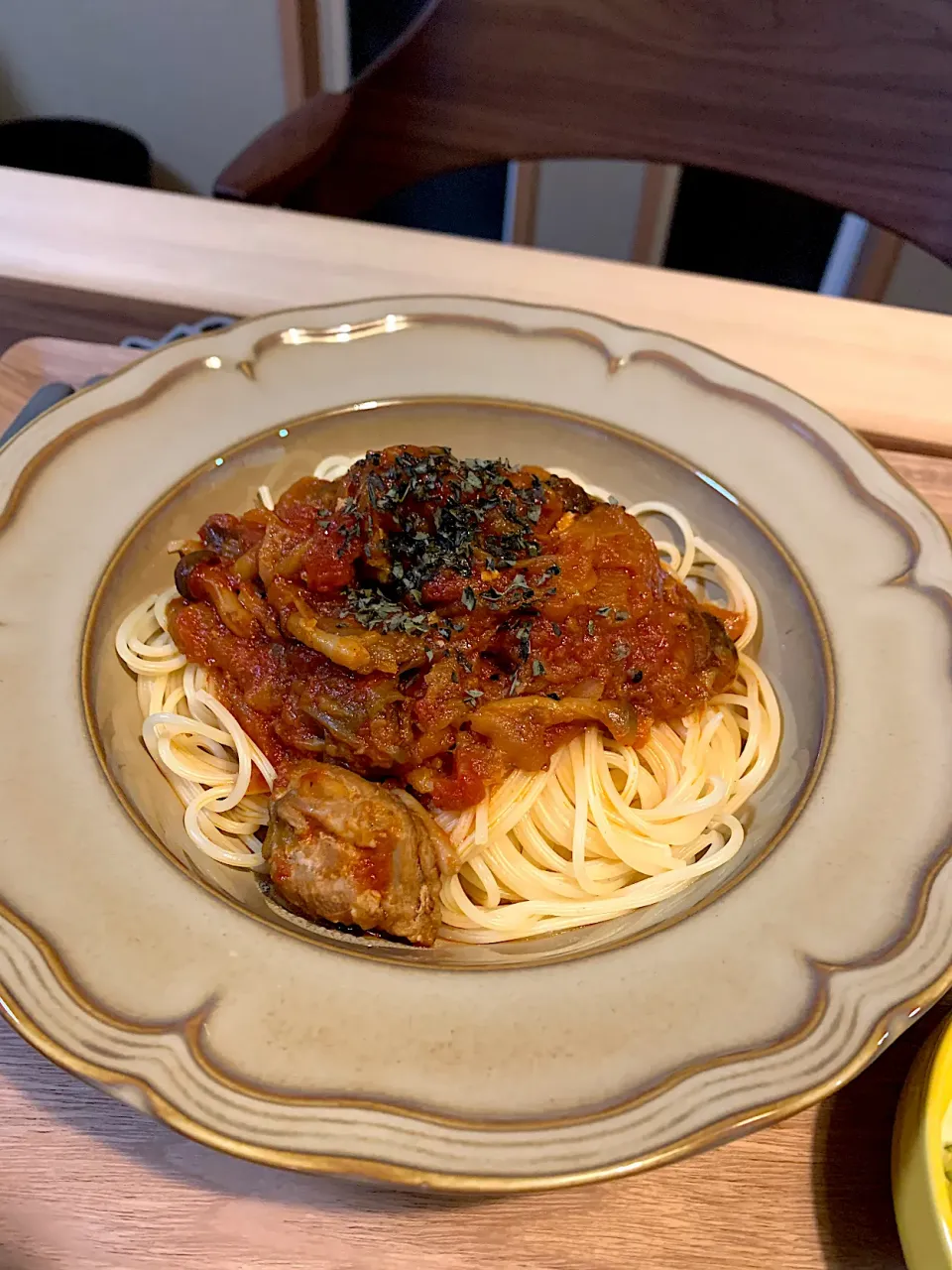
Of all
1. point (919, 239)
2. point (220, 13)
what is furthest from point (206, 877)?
point (220, 13)

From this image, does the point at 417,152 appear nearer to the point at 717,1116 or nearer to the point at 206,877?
the point at 206,877

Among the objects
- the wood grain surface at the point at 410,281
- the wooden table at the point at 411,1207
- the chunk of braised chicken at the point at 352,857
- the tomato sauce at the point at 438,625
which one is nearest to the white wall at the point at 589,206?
the wood grain surface at the point at 410,281

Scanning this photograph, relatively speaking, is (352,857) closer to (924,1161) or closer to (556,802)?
(556,802)

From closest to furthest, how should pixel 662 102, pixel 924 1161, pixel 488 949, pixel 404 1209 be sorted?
pixel 924 1161, pixel 404 1209, pixel 488 949, pixel 662 102

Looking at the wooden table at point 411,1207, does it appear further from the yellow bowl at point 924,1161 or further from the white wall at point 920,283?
the white wall at point 920,283

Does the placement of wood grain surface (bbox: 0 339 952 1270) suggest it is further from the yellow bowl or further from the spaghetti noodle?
the spaghetti noodle

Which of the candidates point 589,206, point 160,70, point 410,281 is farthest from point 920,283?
point 160,70

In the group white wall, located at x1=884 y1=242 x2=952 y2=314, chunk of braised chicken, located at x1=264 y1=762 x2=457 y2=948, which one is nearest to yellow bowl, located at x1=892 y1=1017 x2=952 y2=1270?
chunk of braised chicken, located at x1=264 y1=762 x2=457 y2=948
